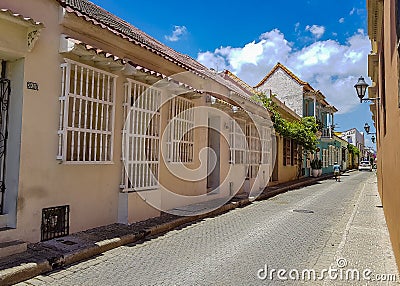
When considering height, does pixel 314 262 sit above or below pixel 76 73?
below

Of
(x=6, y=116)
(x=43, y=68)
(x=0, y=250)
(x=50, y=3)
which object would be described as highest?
(x=50, y=3)

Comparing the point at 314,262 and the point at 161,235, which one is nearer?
the point at 314,262

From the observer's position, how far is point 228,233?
7.45 m

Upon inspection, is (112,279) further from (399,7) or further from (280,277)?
(399,7)

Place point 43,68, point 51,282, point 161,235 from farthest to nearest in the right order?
1. point 161,235
2. point 43,68
3. point 51,282

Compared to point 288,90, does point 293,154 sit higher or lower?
lower

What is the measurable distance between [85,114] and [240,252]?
154 inches

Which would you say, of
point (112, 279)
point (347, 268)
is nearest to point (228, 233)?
point (347, 268)

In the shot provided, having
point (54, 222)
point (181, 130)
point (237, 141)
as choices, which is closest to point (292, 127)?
point (237, 141)

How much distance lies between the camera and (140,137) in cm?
793

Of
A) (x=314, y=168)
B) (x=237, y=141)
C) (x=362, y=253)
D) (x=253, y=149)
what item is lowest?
(x=362, y=253)

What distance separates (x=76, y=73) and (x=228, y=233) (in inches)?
181

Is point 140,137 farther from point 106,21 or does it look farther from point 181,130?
point 106,21

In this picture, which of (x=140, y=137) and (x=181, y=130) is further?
(x=181, y=130)
